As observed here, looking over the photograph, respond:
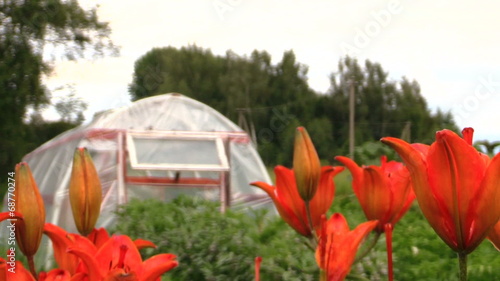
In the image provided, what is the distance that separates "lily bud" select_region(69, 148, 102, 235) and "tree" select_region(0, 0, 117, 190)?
1975cm

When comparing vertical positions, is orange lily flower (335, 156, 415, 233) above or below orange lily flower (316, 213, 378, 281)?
above

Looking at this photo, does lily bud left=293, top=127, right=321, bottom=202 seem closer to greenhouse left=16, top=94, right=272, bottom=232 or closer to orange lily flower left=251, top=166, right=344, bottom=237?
orange lily flower left=251, top=166, right=344, bottom=237

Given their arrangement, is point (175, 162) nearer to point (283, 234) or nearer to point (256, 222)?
point (256, 222)

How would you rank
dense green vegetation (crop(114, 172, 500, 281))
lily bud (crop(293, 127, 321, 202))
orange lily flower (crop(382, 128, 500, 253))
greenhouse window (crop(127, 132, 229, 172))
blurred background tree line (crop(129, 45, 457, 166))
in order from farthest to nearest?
blurred background tree line (crop(129, 45, 457, 166)) → greenhouse window (crop(127, 132, 229, 172)) → dense green vegetation (crop(114, 172, 500, 281)) → lily bud (crop(293, 127, 321, 202)) → orange lily flower (crop(382, 128, 500, 253))

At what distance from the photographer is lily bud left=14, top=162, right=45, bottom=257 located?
71 cm

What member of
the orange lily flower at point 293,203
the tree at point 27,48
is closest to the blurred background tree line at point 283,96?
the tree at point 27,48

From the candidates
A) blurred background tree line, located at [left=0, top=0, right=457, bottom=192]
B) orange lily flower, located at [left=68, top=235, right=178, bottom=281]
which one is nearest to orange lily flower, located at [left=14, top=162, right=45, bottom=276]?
orange lily flower, located at [left=68, top=235, right=178, bottom=281]

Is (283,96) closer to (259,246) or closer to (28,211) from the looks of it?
(259,246)

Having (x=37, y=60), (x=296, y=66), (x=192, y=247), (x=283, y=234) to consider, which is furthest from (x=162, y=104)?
(x=296, y=66)

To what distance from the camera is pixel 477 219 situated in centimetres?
58

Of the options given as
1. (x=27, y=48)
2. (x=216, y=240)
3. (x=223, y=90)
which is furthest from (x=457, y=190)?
(x=223, y=90)

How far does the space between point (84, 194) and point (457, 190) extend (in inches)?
14.8

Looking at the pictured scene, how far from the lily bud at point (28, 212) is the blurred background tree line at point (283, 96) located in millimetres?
23311

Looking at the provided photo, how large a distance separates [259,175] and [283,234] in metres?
5.32
